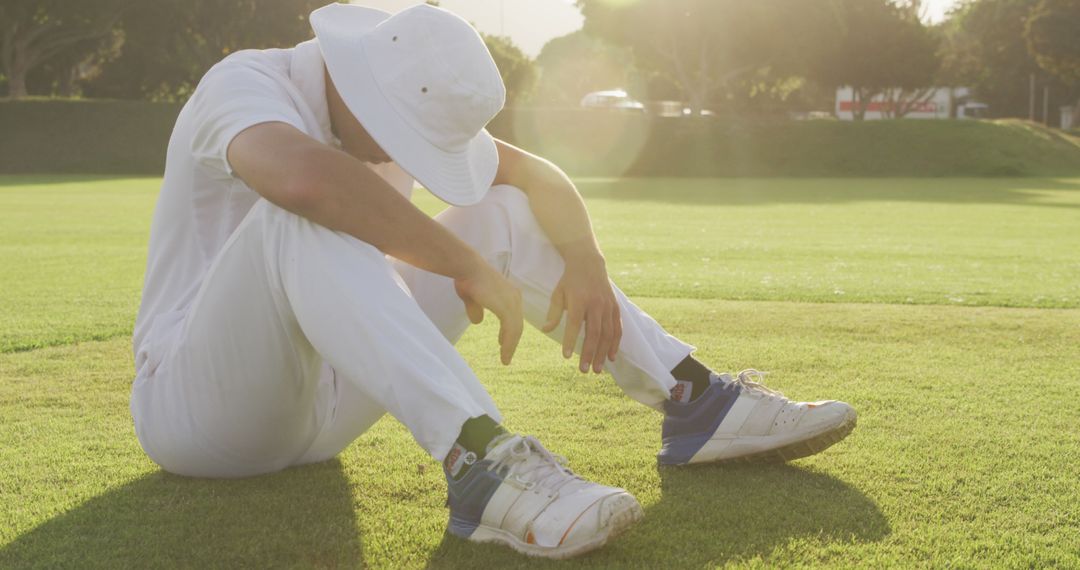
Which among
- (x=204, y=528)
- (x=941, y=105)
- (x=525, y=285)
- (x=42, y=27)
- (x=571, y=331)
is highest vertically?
(x=42, y=27)

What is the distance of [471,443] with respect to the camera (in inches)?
82.7

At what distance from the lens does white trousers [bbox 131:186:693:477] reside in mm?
2047

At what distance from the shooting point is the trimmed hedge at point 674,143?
3375cm

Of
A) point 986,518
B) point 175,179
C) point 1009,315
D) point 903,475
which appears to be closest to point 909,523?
point 986,518

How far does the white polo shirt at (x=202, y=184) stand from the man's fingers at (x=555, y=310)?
2.10 ft

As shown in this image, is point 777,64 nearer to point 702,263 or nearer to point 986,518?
point 702,263

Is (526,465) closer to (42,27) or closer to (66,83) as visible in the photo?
(42,27)

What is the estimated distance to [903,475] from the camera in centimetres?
289

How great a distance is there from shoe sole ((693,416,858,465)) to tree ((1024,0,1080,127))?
53.5m

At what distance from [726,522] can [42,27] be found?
46169 mm

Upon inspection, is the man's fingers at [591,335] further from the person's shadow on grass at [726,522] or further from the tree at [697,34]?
the tree at [697,34]

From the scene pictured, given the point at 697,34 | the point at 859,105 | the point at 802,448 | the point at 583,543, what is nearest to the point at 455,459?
the point at 583,543

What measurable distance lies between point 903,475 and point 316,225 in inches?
67.6

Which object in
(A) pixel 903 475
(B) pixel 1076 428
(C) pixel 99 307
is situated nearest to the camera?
(A) pixel 903 475
